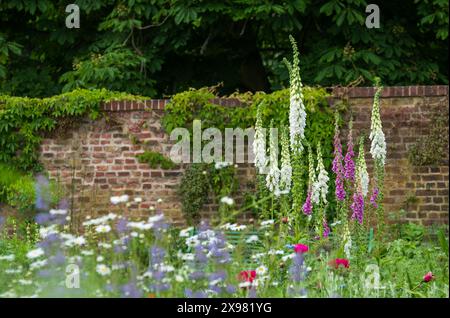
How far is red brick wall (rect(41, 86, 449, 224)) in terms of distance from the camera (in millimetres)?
9477

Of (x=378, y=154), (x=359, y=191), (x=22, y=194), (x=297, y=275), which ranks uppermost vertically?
(x=378, y=154)

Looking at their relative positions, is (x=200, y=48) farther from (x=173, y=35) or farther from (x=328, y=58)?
(x=328, y=58)

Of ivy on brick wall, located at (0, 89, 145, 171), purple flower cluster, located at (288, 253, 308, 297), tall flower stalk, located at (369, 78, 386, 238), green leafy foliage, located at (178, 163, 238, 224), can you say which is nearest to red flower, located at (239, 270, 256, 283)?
purple flower cluster, located at (288, 253, 308, 297)

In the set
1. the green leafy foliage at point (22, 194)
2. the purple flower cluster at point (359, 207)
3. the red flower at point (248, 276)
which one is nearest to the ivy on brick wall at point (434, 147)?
the purple flower cluster at point (359, 207)

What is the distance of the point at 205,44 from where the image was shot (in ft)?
39.2

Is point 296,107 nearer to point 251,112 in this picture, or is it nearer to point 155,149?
point 251,112

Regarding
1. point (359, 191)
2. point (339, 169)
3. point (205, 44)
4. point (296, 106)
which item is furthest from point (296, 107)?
point (205, 44)

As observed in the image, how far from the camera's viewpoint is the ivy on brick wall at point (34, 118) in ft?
32.7

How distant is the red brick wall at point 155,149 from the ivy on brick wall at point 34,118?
12 cm

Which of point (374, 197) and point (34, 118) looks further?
point (34, 118)

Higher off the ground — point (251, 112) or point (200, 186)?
point (251, 112)

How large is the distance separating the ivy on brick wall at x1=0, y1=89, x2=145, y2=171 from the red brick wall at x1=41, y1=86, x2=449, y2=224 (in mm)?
117

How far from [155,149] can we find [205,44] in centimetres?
260
